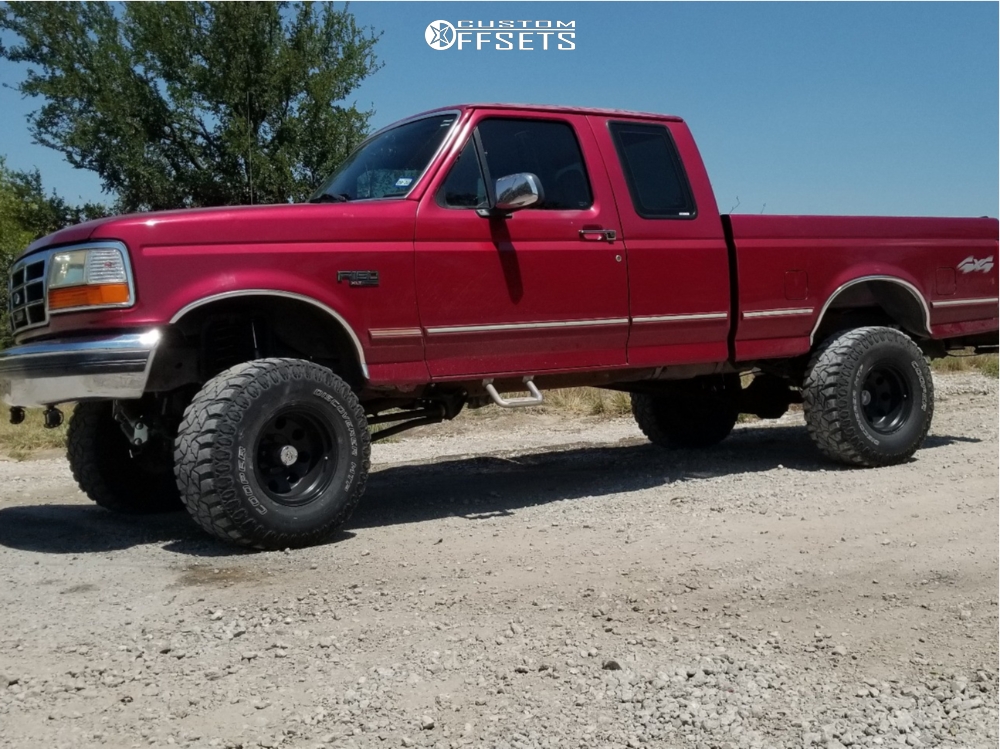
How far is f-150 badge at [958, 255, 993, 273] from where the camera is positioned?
294 inches

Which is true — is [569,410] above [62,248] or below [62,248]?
below

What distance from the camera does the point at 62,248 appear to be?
4.82 meters

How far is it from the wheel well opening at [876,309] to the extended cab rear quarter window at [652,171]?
1.40m

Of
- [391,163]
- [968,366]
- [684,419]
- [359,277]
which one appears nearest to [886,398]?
[684,419]

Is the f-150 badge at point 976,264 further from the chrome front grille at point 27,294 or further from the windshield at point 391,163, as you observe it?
the chrome front grille at point 27,294

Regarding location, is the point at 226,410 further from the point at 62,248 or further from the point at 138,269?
the point at 62,248

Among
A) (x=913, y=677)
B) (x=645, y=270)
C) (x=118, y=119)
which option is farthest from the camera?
(x=118, y=119)

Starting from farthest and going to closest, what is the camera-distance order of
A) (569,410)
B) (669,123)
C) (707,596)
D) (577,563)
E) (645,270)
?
1. (569,410)
2. (669,123)
3. (645,270)
4. (577,563)
5. (707,596)

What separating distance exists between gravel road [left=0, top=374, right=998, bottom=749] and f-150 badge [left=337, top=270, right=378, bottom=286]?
1.21 meters

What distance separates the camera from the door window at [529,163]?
18.3 ft

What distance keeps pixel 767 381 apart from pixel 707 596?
3.98 metres

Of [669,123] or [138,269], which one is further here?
[669,123]

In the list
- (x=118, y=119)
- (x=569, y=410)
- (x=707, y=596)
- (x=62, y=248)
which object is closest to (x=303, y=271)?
(x=62, y=248)

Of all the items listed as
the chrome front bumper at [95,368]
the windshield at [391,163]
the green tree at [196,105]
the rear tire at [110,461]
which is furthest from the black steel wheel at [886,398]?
the green tree at [196,105]
